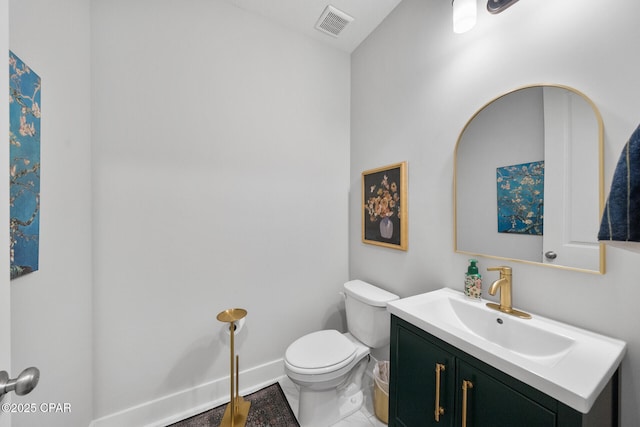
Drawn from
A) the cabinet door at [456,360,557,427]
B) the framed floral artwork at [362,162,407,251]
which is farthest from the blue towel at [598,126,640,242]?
the framed floral artwork at [362,162,407,251]

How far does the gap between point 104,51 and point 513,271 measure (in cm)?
233

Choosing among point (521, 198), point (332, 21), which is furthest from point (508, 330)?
point (332, 21)

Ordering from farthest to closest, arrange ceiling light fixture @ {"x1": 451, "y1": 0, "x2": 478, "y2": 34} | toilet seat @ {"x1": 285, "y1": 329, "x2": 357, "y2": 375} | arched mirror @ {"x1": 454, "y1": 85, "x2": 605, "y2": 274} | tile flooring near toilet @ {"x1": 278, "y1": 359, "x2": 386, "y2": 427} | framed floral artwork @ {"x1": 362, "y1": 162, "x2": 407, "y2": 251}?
framed floral artwork @ {"x1": 362, "y1": 162, "x2": 407, "y2": 251}
tile flooring near toilet @ {"x1": 278, "y1": 359, "x2": 386, "y2": 427}
toilet seat @ {"x1": 285, "y1": 329, "x2": 357, "y2": 375}
ceiling light fixture @ {"x1": 451, "y1": 0, "x2": 478, "y2": 34}
arched mirror @ {"x1": 454, "y1": 85, "x2": 605, "y2": 274}

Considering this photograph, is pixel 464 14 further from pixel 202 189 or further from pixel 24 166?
pixel 24 166

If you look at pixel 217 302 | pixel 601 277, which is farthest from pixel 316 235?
pixel 601 277

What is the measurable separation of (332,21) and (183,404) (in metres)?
2.75

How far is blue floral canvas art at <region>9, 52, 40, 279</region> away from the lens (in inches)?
28.7

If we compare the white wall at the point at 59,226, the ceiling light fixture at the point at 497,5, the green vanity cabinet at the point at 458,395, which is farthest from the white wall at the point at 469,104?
the white wall at the point at 59,226

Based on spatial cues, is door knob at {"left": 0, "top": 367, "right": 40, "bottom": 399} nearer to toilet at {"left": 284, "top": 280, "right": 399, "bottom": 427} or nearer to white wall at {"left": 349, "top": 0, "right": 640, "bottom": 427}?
toilet at {"left": 284, "top": 280, "right": 399, "bottom": 427}

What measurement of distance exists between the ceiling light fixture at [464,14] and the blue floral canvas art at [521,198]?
0.68 metres

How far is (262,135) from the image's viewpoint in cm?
167

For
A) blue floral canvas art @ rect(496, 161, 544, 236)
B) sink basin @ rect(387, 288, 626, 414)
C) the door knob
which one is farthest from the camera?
blue floral canvas art @ rect(496, 161, 544, 236)

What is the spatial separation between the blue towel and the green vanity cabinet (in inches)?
17.6

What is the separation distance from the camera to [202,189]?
1499 millimetres
